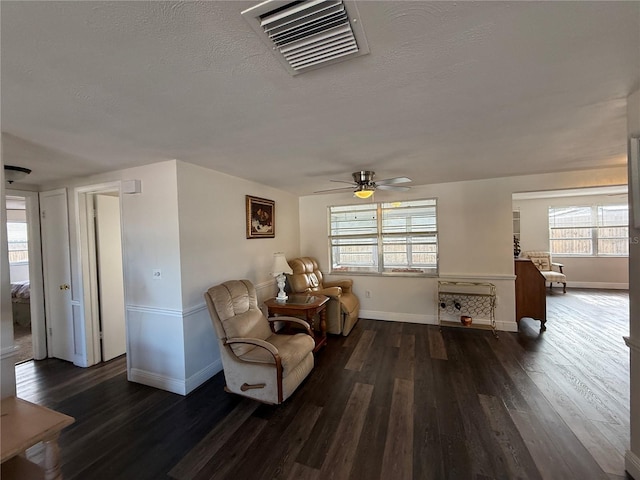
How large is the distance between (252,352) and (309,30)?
2433mm

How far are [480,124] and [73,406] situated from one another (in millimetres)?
4200

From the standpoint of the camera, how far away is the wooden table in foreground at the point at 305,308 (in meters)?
3.33

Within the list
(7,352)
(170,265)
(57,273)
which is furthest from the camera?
(57,273)

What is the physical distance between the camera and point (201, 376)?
2793 millimetres

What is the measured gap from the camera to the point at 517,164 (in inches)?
122

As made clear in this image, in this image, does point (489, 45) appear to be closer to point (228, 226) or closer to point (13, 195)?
point (228, 226)

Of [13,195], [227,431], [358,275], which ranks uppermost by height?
[13,195]

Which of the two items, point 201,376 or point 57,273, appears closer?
point 201,376

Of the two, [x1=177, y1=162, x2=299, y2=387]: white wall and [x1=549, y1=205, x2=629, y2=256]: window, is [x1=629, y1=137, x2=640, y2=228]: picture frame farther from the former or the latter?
[x1=549, y1=205, x2=629, y2=256]: window

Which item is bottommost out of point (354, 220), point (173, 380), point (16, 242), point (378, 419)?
point (378, 419)

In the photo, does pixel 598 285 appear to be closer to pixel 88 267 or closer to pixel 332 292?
pixel 332 292

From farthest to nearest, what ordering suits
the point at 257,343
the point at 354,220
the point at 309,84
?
Result: 1. the point at 354,220
2. the point at 257,343
3. the point at 309,84

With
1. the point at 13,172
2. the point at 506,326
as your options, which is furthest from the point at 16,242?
the point at 506,326

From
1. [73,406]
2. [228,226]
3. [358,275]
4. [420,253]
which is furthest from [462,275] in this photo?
[73,406]
